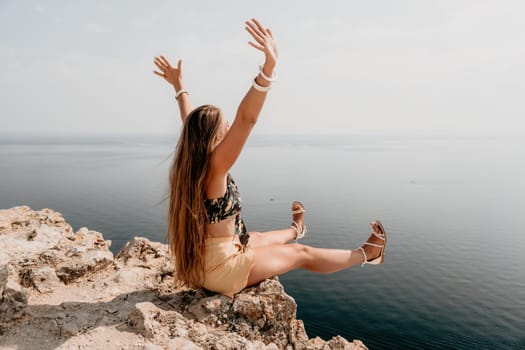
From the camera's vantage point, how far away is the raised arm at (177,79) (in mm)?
6094

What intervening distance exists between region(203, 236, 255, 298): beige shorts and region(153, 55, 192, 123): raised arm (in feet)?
7.37

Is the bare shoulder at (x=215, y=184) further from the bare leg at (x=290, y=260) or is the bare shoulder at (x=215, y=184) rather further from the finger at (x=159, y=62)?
the finger at (x=159, y=62)

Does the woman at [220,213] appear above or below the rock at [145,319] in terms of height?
above

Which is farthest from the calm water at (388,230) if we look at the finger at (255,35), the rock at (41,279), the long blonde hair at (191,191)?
the finger at (255,35)

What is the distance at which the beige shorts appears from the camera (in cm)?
488

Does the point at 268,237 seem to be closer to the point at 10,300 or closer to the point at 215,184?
the point at 215,184

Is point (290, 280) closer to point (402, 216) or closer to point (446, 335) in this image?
point (446, 335)

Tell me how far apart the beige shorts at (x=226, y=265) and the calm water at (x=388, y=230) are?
1155 mm

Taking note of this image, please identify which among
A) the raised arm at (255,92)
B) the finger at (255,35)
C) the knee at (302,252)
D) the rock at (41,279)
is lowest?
the rock at (41,279)

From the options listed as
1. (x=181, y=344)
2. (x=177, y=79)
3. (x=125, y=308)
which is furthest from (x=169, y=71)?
(x=181, y=344)

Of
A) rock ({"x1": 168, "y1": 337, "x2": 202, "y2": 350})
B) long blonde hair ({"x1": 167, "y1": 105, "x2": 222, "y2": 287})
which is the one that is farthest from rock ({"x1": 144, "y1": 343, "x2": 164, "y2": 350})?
long blonde hair ({"x1": 167, "y1": 105, "x2": 222, "y2": 287})

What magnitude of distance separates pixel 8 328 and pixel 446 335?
796 inches

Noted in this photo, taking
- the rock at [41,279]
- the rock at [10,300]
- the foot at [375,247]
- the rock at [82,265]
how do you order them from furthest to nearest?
the rock at [82,265]
the foot at [375,247]
the rock at [41,279]
the rock at [10,300]

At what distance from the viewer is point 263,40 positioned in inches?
154
